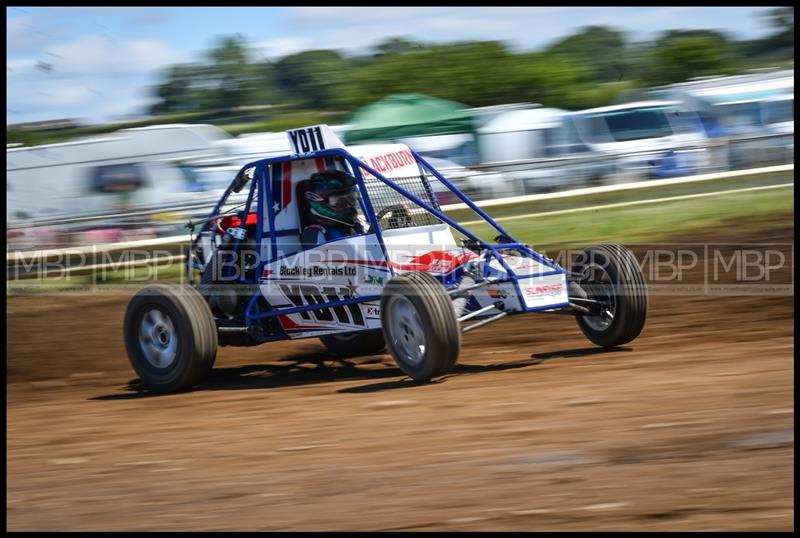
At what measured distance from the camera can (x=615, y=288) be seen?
310 inches

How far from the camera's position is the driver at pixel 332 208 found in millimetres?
8203

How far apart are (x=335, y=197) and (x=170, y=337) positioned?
5.45ft

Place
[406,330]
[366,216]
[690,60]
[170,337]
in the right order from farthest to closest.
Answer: [690,60] < [170,337] < [366,216] < [406,330]

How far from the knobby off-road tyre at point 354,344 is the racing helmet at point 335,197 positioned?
1.43m

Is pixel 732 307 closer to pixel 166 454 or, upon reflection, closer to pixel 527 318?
pixel 527 318

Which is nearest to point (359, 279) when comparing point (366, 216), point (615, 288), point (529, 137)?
point (366, 216)

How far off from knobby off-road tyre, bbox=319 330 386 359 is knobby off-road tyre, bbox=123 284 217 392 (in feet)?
5.17

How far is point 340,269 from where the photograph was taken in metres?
7.97

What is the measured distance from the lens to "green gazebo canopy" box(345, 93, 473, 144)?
20828mm

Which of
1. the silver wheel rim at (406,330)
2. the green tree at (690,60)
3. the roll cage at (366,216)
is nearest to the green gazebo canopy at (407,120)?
the roll cage at (366,216)

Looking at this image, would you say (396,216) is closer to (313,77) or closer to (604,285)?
(604,285)

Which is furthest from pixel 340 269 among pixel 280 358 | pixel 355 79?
pixel 355 79

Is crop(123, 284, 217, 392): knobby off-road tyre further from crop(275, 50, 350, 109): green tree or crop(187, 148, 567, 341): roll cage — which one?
crop(275, 50, 350, 109): green tree

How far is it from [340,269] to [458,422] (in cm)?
240
